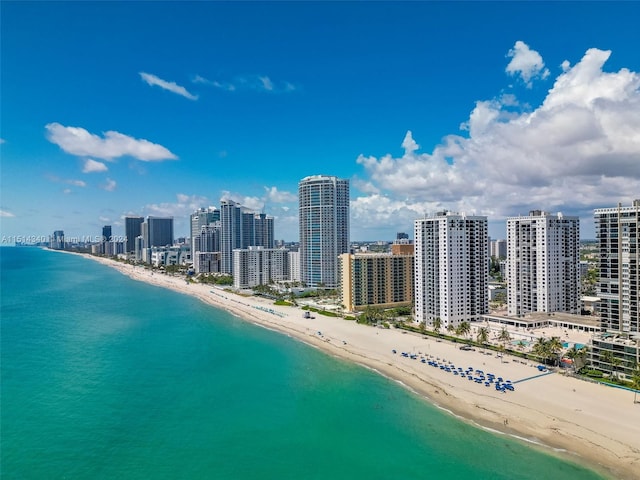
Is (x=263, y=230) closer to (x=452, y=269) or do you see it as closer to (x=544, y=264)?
→ (x=452, y=269)

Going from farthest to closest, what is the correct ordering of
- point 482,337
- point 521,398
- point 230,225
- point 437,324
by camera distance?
1. point 230,225
2. point 437,324
3. point 482,337
4. point 521,398

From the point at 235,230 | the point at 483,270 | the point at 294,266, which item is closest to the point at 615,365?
the point at 483,270

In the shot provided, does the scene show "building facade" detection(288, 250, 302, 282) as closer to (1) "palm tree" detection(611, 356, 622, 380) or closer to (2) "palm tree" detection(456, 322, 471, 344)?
(2) "palm tree" detection(456, 322, 471, 344)

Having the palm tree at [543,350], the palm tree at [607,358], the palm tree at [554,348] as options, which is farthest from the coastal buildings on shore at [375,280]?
the palm tree at [607,358]

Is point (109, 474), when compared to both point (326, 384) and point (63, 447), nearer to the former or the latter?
point (63, 447)

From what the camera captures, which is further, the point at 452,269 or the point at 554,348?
the point at 452,269

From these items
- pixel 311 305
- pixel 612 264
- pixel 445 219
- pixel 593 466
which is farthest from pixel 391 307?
pixel 593 466

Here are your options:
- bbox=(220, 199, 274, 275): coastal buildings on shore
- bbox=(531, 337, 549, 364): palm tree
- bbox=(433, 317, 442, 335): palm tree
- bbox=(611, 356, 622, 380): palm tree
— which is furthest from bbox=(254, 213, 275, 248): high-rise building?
bbox=(611, 356, 622, 380): palm tree
